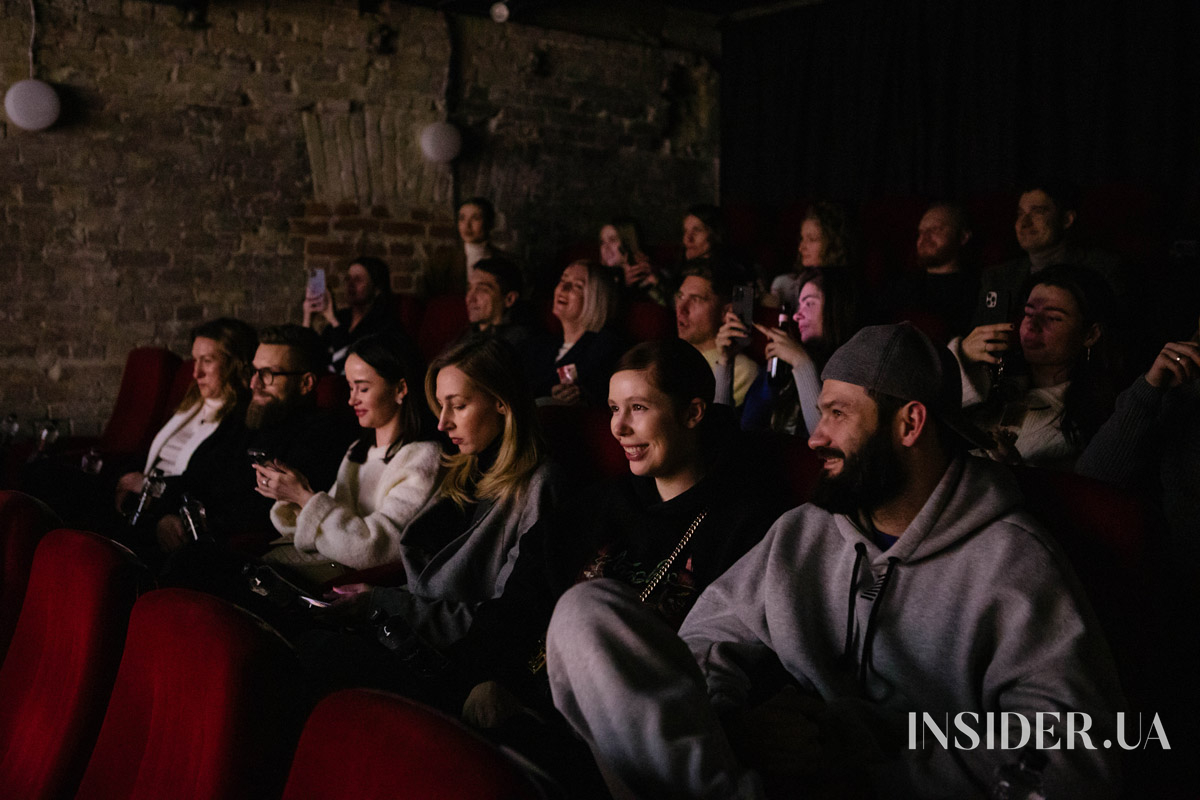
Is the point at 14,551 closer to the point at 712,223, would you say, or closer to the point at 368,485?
the point at 368,485

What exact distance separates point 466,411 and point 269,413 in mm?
1095

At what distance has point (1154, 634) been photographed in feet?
4.76

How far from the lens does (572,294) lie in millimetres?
3801

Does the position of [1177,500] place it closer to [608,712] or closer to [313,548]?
[608,712]

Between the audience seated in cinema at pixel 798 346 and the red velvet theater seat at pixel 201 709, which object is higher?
the audience seated in cinema at pixel 798 346

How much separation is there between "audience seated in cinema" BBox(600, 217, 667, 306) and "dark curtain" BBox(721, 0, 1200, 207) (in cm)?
104

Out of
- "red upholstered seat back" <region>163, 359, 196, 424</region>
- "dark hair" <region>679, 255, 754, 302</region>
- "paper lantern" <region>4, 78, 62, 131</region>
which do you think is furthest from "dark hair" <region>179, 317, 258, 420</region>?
"paper lantern" <region>4, 78, 62, 131</region>

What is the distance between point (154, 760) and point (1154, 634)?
53.5 inches

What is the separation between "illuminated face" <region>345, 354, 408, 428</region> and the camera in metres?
2.64

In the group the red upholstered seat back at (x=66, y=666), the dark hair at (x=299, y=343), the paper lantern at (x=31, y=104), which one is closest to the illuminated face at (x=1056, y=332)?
the red upholstered seat back at (x=66, y=666)

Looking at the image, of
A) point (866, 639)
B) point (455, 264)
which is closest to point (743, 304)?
point (866, 639)

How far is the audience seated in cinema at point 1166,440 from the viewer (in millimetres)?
2025

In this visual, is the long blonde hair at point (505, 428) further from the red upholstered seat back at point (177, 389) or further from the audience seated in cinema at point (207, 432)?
the red upholstered seat back at point (177, 389)

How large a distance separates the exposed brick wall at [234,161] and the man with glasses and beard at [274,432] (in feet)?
7.28
